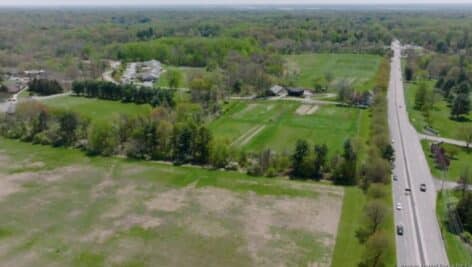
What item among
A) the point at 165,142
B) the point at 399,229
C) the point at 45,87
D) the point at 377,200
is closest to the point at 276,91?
the point at 165,142

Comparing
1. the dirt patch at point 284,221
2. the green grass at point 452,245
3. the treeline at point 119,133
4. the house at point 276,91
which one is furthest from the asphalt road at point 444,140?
the treeline at point 119,133

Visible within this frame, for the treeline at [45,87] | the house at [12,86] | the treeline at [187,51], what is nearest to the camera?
the treeline at [45,87]

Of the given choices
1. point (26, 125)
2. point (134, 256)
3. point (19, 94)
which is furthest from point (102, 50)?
point (134, 256)

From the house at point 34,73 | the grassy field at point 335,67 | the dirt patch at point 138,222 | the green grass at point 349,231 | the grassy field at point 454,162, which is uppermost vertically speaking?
the grassy field at point 335,67

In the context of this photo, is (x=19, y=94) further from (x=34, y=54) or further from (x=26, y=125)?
(x=34, y=54)

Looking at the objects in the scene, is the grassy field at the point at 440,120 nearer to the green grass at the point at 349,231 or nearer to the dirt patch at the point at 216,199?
the green grass at the point at 349,231

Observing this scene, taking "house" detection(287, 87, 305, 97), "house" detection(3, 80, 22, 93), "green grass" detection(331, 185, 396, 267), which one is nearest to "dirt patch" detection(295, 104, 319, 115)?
"house" detection(287, 87, 305, 97)
